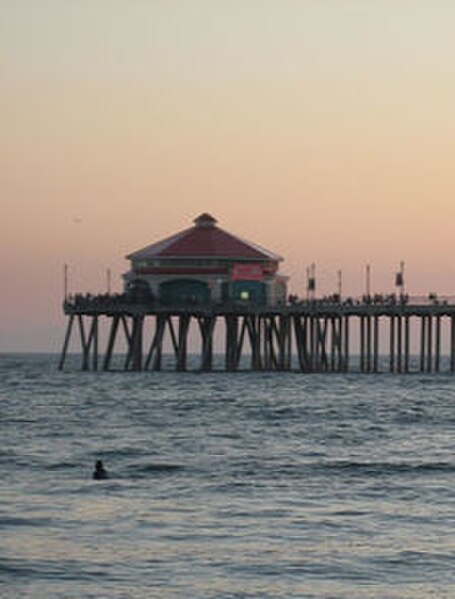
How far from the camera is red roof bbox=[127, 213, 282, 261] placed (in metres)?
131

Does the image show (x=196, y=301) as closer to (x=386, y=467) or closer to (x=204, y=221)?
(x=204, y=221)

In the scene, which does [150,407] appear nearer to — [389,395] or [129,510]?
[389,395]

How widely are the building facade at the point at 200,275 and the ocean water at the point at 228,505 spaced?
144 ft

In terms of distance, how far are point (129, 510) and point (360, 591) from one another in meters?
10.9

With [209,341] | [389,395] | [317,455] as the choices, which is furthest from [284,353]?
[317,455]

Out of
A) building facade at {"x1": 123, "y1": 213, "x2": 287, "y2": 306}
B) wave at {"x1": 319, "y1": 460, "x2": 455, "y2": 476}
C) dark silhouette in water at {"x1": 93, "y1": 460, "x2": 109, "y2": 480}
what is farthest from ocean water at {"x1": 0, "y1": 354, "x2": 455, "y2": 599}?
building facade at {"x1": 123, "y1": 213, "x2": 287, "y2": 306}

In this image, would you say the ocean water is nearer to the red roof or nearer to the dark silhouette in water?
the dark silhouette in water

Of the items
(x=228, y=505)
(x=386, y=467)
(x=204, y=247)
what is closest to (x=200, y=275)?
(x=204, y=247)

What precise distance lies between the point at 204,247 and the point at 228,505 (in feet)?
289

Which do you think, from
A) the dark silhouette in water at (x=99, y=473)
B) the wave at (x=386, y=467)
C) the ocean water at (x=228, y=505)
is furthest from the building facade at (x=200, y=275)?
the dark silhouette in water at (x=99, y=473)

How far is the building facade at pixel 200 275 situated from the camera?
130 meters

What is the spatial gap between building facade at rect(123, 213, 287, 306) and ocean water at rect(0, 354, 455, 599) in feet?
144

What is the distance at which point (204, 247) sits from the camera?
132 m

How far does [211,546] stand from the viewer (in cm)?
3781
